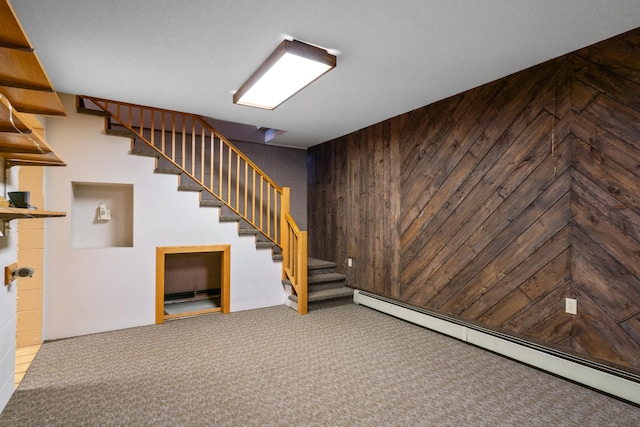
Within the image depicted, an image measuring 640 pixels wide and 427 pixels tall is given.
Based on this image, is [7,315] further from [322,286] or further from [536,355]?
[536,355]

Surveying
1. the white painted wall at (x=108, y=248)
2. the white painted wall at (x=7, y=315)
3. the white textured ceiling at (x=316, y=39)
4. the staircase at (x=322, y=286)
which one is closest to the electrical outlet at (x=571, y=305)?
the white textured ceiling at (x=316, y=39)

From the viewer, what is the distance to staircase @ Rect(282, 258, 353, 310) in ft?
13.2

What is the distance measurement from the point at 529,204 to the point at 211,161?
3.31 meters

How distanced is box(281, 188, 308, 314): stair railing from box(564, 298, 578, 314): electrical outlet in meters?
2.49

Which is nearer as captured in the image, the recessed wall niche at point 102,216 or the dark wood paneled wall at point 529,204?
the dark wood paneled wall at point 529,204

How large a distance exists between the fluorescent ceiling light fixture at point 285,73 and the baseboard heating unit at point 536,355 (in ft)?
8.47

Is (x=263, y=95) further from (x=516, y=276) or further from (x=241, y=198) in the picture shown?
(x=516, y=276)

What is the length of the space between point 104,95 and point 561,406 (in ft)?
14.8

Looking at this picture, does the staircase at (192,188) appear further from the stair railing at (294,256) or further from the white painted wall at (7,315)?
the white painted wall at (7,315)

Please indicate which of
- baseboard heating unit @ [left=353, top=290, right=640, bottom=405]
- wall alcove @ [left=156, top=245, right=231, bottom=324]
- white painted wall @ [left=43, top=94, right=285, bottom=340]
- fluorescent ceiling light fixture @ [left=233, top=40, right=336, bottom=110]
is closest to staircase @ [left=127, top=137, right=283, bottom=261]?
white painted wall @ [left=43, top=94, right=285, bottom=340]

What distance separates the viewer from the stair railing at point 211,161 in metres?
3.57

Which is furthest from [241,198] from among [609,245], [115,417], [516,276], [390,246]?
[609,245]

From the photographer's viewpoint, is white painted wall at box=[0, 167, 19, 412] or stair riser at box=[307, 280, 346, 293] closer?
white painted wall at box=[0, 167, 19, 412]

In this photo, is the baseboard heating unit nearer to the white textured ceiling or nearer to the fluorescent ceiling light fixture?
the white textured ceiling
